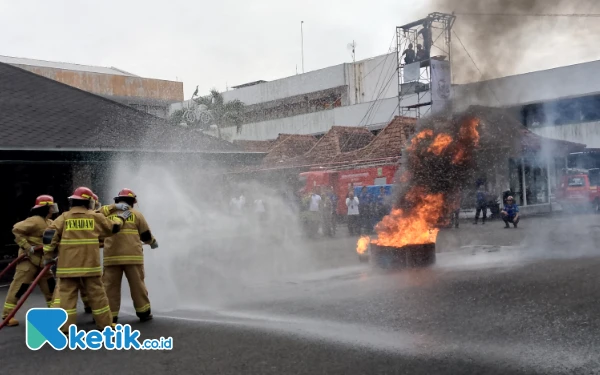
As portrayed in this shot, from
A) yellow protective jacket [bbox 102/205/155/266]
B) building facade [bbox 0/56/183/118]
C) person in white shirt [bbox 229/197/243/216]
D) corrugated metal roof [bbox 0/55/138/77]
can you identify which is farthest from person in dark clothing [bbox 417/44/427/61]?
corrugated metal roof [bbox 0/55/138/77]

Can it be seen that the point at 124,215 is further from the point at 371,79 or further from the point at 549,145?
the point at 371,79

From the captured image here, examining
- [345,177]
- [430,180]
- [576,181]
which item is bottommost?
[430,180]

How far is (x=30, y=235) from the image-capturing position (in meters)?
8.26

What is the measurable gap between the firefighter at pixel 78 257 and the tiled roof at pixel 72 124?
24.2 feet

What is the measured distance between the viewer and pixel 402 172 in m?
12.8

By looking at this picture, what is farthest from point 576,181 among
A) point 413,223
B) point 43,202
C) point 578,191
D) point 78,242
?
point 78,242

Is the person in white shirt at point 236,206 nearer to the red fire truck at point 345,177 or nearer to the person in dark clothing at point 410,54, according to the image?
the red fire truck at point 345,177

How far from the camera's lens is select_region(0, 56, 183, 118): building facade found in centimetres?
4909

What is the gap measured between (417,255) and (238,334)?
223 inches

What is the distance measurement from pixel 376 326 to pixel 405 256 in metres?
4.70

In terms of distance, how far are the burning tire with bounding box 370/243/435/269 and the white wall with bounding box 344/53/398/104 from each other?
29.9 m

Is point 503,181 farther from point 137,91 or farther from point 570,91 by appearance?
point 137,91

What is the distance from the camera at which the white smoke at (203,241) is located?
33.2ft

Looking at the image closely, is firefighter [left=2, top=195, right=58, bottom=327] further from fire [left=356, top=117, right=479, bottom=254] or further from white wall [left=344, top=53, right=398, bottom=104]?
white wall [left=344, top=53, right=398, bottom=104]
